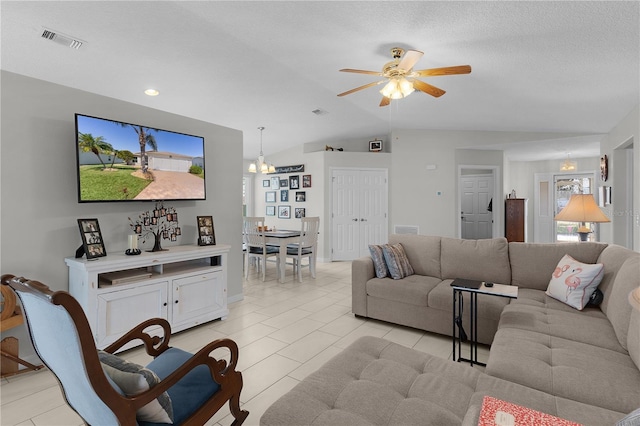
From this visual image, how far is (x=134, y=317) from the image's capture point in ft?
9.16

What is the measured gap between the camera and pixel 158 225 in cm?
336

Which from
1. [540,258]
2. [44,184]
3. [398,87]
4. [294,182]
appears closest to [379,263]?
[540,258]

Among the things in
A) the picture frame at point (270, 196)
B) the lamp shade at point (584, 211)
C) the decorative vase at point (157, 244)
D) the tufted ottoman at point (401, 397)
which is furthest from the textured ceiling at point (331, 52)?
the picture frame at point (270, 196)

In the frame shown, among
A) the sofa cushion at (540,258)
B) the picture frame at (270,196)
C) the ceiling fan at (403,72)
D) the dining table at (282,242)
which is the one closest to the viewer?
the ceiling fan at (403,72)

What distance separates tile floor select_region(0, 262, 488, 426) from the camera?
2.04 metres

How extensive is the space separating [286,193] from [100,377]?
22.6ft

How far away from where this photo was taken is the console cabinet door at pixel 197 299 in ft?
10.2

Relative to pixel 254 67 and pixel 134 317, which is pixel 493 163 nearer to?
pixel 254 67

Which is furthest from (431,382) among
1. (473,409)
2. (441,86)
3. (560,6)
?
(441,86)

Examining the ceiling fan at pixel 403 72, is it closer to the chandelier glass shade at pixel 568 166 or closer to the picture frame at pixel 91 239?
the picture frame at pixel 91 239

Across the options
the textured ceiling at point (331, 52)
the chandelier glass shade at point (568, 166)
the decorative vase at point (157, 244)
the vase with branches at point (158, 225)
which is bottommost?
the decorative vase at point (157, 244)

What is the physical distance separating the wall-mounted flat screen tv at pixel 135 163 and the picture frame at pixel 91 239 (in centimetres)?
20

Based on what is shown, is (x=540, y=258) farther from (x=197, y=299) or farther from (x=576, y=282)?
(x=197, y=299)

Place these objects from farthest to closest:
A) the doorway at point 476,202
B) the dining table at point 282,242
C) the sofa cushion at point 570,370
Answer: the doorway at point 476,202 < the dining table at point 282,242 < the sofa cushion at point 570,370
